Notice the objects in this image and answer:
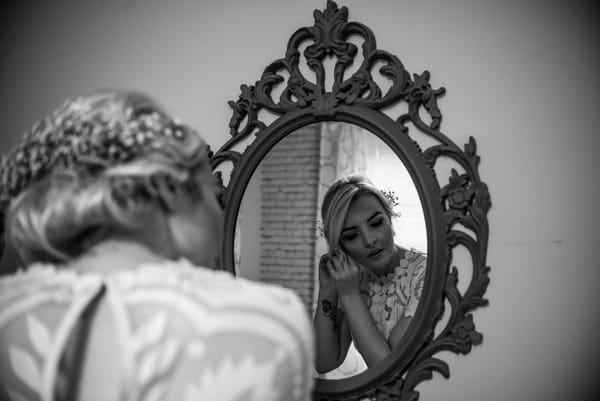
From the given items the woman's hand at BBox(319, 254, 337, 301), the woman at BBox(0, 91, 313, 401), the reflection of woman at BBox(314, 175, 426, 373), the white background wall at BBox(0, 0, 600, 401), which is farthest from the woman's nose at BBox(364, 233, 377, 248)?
the woman at BBox(0, 91, 313, 401)

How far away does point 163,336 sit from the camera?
2.19 feet

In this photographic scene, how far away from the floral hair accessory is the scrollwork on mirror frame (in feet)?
3.04

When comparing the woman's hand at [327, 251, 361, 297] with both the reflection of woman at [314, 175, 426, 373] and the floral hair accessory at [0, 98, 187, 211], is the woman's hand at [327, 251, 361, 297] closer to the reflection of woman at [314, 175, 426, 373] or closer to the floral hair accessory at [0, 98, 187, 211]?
the reflection of woman at [314, 175, 426, 373]

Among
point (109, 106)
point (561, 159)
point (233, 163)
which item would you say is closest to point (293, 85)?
point (233, 163)

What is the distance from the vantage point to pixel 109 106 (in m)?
0.75

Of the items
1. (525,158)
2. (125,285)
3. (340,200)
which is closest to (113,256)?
(125,285)

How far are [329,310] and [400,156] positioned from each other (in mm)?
461

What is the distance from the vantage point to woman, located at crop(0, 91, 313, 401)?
2.20 feet

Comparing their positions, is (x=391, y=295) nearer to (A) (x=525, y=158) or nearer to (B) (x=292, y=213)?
(B) (x=292, y=213)

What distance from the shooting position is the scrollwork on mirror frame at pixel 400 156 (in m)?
1.50

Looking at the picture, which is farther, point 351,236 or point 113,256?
point 351,236

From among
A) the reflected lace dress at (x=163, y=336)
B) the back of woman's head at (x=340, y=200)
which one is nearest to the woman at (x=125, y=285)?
the reflected lace dress at (x=163, y=336)

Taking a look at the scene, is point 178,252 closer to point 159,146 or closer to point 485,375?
point 159,146

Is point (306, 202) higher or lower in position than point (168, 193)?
lower
